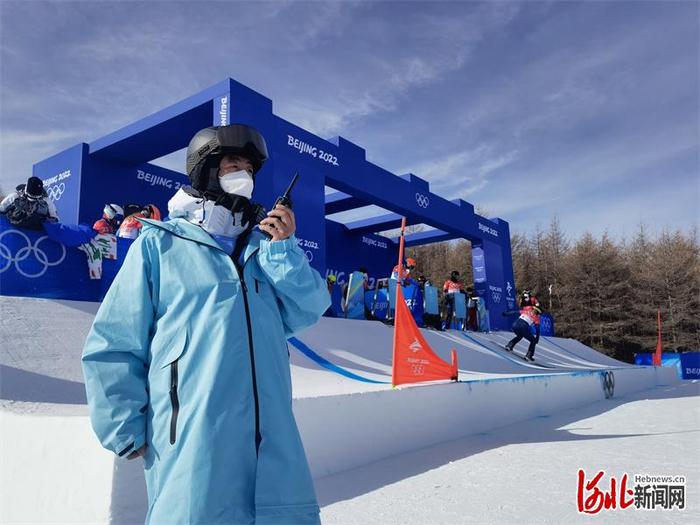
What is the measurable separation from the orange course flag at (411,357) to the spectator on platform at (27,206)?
4.01 meters

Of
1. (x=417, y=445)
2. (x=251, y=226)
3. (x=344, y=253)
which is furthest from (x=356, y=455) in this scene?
(x=344, y=253)

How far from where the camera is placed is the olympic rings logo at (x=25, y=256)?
5104 mm

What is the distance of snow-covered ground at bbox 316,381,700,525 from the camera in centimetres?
251

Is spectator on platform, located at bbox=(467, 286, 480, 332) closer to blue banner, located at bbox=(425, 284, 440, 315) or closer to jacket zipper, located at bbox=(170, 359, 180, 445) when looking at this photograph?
blue banner, located at bbox=(425, 284, 440, 315)

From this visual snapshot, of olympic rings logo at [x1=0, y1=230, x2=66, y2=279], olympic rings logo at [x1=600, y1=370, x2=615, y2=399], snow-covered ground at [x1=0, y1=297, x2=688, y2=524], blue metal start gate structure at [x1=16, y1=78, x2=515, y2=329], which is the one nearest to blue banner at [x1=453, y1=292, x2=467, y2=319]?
blue metal start gate structure at [x1=16, y1=78, x2=515, y2=329]

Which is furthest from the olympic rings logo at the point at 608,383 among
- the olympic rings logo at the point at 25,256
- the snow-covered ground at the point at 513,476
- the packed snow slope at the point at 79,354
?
the olympic rings logo at the point at 25,256

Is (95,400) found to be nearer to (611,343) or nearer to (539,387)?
(539,387)

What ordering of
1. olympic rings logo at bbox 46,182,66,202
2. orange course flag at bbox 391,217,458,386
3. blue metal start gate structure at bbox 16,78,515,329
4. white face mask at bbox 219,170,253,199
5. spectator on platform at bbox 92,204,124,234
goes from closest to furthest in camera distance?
white face mask at bbox 219,170,253,199
orange course flag at bbox 391,217,458,386
spectator on platform at bbox 92,204,124,234
blue metal start gate structure at bbox 16,78,515,329
olympic rings logo at bbox 46,182,66,202

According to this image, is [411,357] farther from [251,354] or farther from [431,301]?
[431,301]

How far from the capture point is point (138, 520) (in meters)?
1.88

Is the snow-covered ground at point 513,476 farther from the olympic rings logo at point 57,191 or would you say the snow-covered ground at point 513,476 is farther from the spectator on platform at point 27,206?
the olympic rings logo at point 57,191

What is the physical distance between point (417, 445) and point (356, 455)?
0.84 metres

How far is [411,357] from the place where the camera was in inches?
183

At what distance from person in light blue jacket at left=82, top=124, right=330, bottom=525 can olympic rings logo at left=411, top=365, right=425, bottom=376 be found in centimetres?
339
